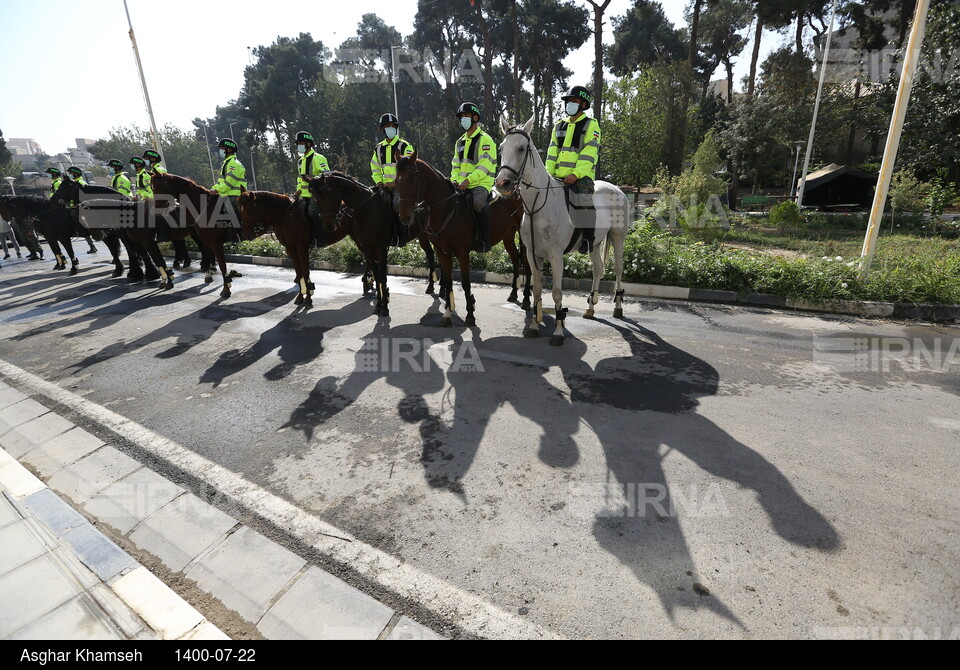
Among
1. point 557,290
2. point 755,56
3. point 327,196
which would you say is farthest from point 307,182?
point 755,56

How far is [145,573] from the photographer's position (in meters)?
2.57

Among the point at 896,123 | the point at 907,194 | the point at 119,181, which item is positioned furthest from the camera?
the point at 907,194

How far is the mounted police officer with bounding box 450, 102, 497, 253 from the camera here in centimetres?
677

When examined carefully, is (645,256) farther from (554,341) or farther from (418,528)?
(418,528)

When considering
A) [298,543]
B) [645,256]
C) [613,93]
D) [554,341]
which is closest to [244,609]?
[298,543]

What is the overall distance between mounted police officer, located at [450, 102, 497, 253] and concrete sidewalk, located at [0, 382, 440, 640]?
5.34m

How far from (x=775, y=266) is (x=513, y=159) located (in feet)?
19.6

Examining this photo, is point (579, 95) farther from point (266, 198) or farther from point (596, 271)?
point (266, 198)

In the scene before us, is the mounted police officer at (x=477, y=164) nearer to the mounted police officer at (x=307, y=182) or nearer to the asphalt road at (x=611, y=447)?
the asphalt road at (x=611, y=447)

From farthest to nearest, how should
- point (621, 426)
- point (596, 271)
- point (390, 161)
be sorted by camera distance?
point (390, 161)
point (596, 271)
point (621, 426)

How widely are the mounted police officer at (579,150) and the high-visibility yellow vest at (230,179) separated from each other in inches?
289

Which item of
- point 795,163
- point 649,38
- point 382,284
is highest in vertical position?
point 649,38

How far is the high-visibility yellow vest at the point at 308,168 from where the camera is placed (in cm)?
896

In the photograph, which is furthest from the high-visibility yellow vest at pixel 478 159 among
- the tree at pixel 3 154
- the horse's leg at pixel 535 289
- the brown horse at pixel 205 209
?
the tree at pixel 3 154
